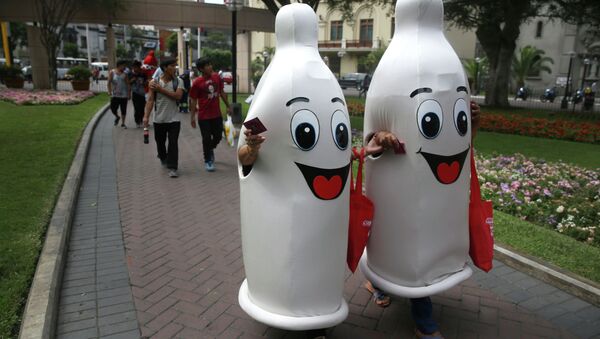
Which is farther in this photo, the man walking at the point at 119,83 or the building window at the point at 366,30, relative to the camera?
the building window at the point at 366,30

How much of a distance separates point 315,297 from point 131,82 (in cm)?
1075

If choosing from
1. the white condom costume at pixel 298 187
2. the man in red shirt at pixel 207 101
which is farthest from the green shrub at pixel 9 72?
the white condom costume at pixel 298 187

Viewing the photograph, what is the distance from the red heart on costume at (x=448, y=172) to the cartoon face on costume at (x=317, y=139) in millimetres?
622

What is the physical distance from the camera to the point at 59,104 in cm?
1719

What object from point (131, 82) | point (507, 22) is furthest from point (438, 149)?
point (507, 22)

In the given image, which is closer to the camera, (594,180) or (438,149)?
(438,149)

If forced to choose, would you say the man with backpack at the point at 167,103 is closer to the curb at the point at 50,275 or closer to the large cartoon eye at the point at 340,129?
the curb at the point at 50,275

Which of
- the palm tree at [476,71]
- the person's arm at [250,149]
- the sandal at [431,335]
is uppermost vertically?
the palm tree at [476,71]

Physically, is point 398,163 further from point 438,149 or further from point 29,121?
point 29,121

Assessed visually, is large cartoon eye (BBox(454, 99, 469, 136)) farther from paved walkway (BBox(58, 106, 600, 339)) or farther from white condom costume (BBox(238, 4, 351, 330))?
paved walkway (BBox(58, 106, 600, 339))

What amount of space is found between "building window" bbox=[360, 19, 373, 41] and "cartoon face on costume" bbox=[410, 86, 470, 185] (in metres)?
52.2

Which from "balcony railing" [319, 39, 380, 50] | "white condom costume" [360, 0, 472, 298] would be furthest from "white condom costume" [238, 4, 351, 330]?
"balcony railing" [319, 39, 380, 50]

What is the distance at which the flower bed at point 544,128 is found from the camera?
39.1 feet

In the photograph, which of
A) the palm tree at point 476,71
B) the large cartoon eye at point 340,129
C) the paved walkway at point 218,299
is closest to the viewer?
the large cartoon eye at point 340,129
